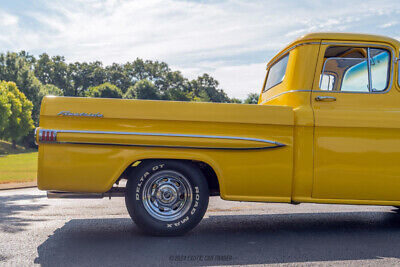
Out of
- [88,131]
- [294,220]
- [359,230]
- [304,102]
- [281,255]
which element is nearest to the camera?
[281,255]

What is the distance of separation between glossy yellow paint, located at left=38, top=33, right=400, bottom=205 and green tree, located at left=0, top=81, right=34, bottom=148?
1827 inches

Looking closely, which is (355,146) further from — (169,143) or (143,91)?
(143,91)

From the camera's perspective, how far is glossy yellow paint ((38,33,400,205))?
4.50m

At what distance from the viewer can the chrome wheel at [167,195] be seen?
4657 mm

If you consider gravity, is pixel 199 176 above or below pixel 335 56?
below

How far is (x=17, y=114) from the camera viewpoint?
48969mm

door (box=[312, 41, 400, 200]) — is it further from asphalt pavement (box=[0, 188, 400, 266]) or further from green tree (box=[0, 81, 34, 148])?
green tree (box=[0, 81, 34, 148])

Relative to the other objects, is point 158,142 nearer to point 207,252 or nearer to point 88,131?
point 88,131

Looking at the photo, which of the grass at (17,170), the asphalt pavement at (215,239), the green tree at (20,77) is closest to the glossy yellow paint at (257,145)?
the asphalt pavement at (215,239)

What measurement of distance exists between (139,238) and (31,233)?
1.40 m

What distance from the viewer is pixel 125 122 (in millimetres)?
4535

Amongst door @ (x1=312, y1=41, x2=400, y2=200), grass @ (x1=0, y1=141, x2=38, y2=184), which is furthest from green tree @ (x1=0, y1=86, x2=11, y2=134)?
door @ (x1=312, y1=41, x2=400, y2=200)

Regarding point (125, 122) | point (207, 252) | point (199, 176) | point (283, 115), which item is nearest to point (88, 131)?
point (125, 122)

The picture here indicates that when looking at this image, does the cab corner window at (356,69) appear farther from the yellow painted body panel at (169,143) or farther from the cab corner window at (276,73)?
the yellow painted body panel at (169,143)
